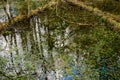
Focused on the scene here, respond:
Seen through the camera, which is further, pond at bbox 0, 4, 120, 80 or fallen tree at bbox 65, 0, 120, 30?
fallen tree at bbox 65, 0, 120, 30

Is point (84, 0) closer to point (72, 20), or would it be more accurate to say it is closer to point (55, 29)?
point (72, 20)

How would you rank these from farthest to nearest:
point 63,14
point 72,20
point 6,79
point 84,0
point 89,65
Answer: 1. point 84,0
2. point 63,14
3. point 72,20
4. point 89,65
5. point 6,79

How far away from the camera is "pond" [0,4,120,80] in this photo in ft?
41.7

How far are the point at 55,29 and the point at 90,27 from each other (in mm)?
2349

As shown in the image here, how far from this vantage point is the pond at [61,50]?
41.7 ft

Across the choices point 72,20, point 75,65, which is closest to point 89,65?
point 75,65

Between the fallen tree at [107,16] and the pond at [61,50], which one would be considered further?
the fallen tree at [107,16]

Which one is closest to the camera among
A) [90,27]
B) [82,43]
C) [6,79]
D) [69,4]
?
[6,79]

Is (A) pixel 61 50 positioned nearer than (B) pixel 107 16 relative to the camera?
Yes

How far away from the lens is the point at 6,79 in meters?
12.3

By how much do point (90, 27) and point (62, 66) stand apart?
21.9 ft

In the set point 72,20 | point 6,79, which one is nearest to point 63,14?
point 72,20

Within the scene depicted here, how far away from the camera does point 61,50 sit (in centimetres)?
1561

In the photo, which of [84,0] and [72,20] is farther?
[84,0]
